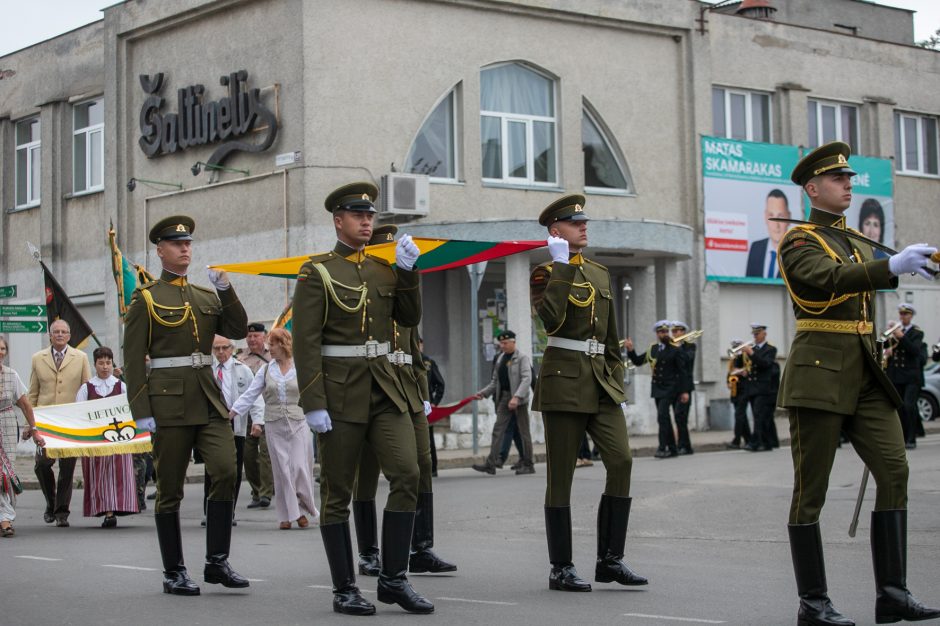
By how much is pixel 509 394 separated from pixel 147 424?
35.8ft

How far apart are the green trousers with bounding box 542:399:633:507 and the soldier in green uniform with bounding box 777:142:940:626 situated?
1585 millimetres

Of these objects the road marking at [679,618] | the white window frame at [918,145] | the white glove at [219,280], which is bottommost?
the road marking at [679,618]

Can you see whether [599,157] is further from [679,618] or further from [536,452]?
[679,618]

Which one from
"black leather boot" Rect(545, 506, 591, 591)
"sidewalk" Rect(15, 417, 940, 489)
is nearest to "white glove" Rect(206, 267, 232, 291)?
"black leather boot" Rect(545, 506, 591, 591)

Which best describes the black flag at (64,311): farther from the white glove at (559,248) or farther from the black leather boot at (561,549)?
the white glove at (559,248)

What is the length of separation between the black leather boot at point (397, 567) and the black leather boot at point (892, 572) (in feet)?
7.73

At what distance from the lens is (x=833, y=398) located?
674 cm

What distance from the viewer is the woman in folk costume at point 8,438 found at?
13.0 metres

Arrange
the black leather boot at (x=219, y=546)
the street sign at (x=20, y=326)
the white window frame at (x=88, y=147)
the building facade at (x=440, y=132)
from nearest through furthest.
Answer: the black leather boot at (x=219, y=546) < the street sign at (x=20, y=326) < the building facade at (x=440, y=132) < the white window frame at (x=88, y=147)

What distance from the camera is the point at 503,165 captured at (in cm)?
2589

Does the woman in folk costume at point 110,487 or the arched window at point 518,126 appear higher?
the arched window at point 518,126

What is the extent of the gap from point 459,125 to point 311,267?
1761cm

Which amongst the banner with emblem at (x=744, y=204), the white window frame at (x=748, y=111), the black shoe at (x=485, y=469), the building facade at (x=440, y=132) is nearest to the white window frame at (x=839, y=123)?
the building facade at (x=440, y=132)

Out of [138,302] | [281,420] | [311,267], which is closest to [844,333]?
[311,267]
